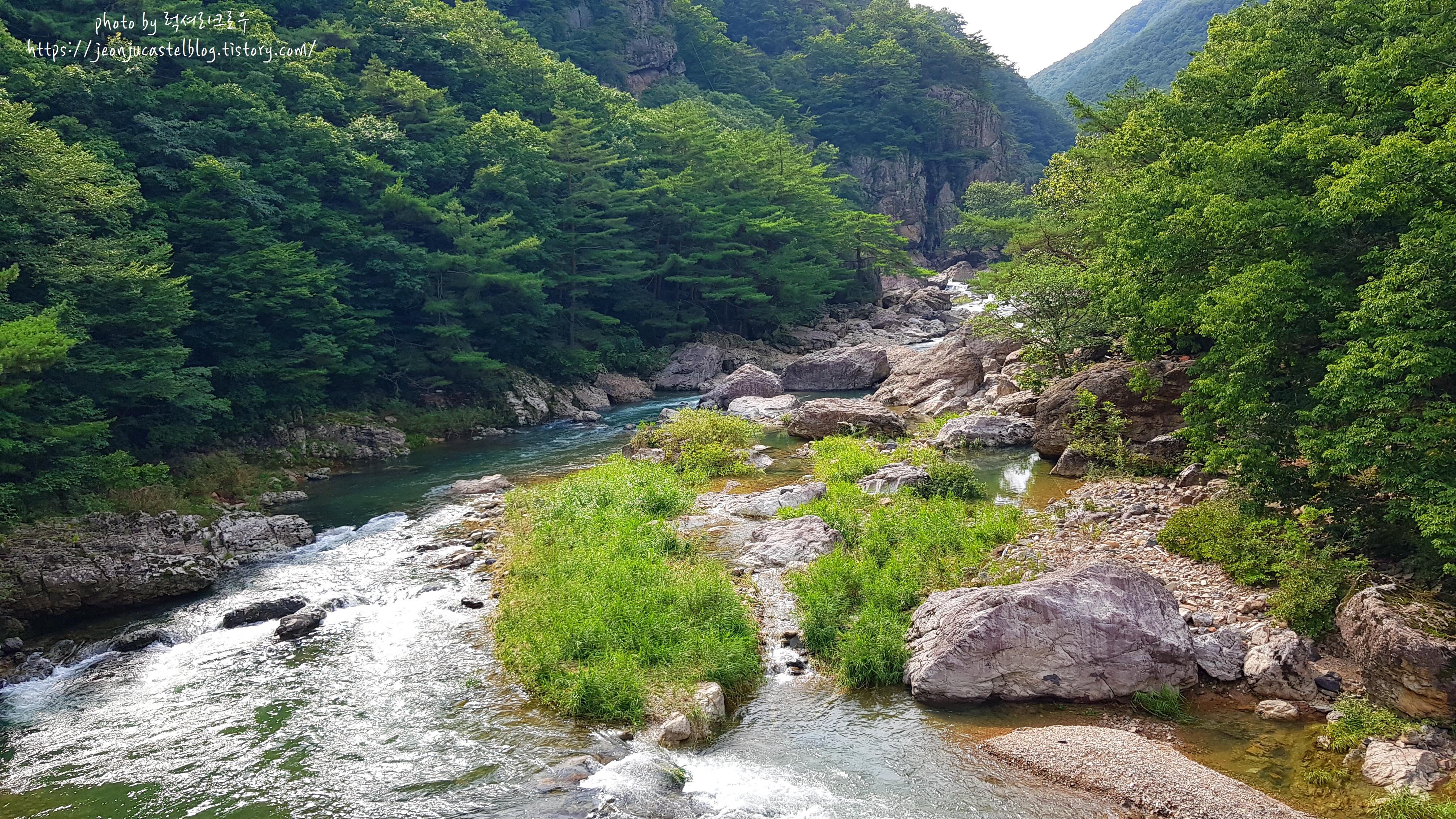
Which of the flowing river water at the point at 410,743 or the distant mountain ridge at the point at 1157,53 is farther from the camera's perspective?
the distant mountain ridge at the point at 1157,53

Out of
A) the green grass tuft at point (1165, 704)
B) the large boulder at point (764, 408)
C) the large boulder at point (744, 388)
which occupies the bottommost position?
the green grass tuft at point (1165, 704)

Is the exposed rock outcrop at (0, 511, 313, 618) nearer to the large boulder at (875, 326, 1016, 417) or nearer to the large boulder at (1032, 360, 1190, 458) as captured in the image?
the large boulder at (1032, 360, 1190, 458)

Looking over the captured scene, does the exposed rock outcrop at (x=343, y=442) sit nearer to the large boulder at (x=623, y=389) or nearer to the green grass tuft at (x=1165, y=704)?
the large boulder at (x=623, y=389)

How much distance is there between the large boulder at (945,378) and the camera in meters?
31.5

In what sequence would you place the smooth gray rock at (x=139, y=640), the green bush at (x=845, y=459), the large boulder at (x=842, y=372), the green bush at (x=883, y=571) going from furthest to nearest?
the large boulder at (x=842, y=372) < the green bush at (x=845, y=459) < the smooth gray rock at (x=139, y=640) < the green bush at (x=883, y=571)

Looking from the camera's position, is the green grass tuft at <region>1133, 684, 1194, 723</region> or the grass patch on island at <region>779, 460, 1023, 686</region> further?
the grass patch on island at <region>779, 460, 1023, 686</region>

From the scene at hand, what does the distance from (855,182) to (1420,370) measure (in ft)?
240

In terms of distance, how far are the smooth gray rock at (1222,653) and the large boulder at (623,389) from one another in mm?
32992

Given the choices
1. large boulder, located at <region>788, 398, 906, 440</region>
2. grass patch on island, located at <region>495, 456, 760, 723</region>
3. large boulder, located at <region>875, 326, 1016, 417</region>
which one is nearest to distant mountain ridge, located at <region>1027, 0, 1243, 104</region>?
large boulder, located at <region>875, 326, 1016, 417</region>

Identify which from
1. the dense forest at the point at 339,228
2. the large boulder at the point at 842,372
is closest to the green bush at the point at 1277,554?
the dense forest at the point at 339,228

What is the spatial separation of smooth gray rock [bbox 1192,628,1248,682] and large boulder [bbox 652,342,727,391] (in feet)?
113

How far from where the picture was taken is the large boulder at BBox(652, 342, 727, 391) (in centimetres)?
4466

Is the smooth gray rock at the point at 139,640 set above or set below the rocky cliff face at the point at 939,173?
below

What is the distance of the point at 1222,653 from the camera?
412 inches
